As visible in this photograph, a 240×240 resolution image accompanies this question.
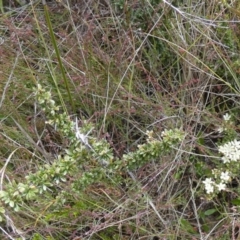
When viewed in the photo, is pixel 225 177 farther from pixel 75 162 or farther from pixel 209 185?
pixel 75 162

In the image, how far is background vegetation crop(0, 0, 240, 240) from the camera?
1560 mm

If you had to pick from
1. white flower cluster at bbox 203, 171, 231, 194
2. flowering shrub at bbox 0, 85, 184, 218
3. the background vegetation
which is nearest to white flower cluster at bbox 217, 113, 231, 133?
the background vegetation

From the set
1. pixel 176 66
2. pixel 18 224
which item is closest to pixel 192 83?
pixel 176 66

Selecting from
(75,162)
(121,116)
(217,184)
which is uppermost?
(75,162)

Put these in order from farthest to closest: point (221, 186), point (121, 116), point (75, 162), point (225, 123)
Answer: point (121, 116) → point (225, 123) → point (221, 186) → point (75, 162)

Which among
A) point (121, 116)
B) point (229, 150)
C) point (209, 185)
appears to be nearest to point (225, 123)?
point (229, 150)

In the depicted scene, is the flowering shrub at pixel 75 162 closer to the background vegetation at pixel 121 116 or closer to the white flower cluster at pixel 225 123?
the background vegetation at pixel 121 116

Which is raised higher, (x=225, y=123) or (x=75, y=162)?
(x=75, y=162)

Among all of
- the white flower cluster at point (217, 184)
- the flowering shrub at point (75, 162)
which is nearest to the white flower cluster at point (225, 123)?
the white flower cluster at point (217, 184)

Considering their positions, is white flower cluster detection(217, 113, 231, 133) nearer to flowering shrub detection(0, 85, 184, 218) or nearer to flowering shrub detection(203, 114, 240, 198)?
flowering shrub detection(203, 114, 240, 198)

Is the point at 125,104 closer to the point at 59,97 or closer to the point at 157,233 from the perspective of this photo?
the point at 59,97

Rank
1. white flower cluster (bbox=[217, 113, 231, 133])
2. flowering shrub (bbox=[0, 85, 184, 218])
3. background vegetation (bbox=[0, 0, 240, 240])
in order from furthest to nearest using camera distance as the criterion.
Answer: white flower cluster (bbox=[217, 113, 231, 133])
background vegetation (bbox=[0, 0, 240, 240])
flowering shrub (bbox=[0, 85, 184, 218])

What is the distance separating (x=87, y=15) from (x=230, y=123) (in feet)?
2.24

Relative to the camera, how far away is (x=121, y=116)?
184 cm
